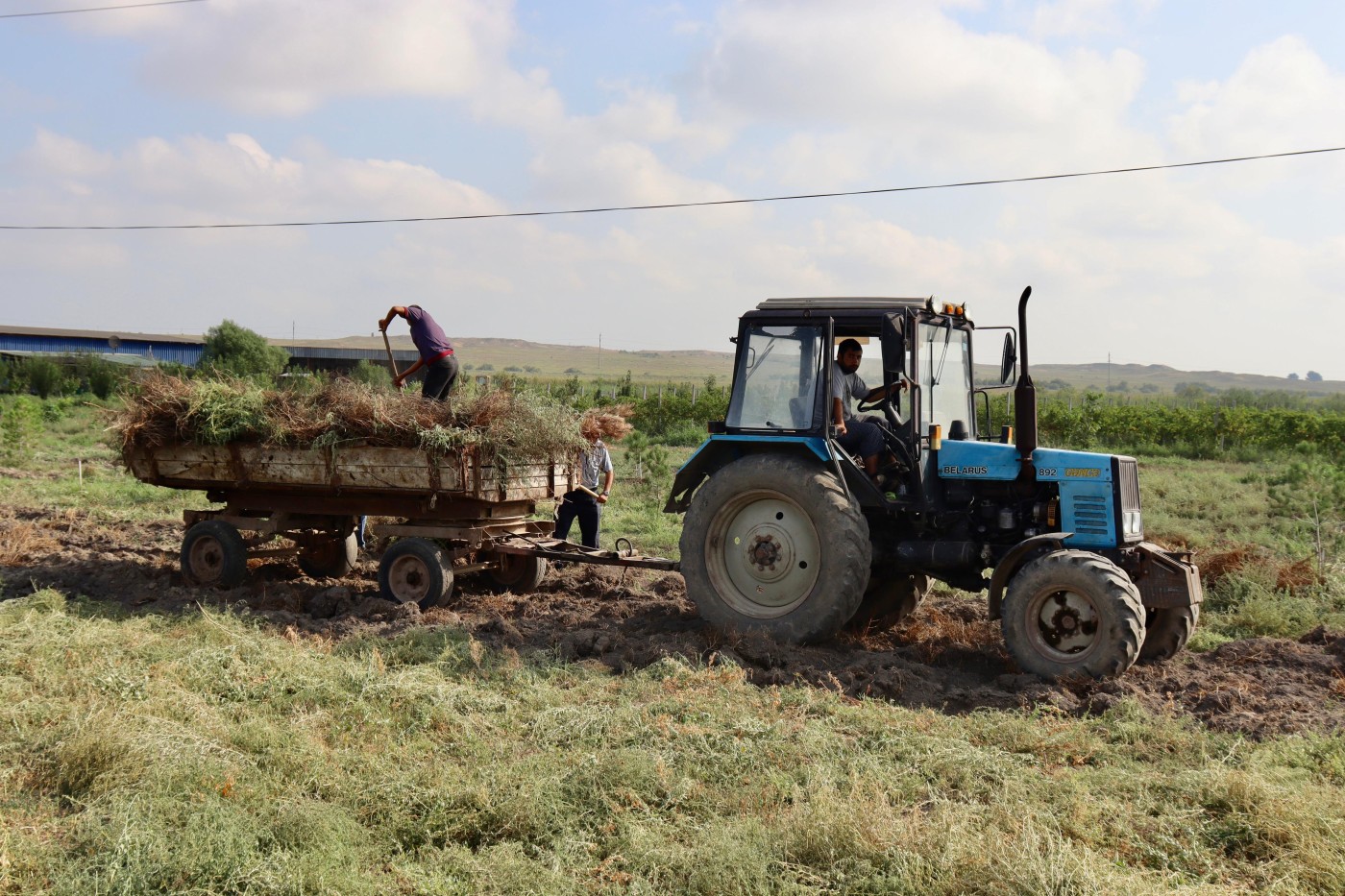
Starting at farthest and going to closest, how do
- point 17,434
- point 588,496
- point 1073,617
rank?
1. point 17,434
2. point 588,496
3. point 1073,617

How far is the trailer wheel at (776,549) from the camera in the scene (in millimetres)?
7316

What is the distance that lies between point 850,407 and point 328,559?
545 cm

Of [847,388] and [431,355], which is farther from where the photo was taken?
[431,355]

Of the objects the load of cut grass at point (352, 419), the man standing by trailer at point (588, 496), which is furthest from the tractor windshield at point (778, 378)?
the man standing by trailer at point (588, 496)

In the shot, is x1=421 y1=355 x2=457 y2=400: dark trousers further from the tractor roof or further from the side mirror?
the side mirror

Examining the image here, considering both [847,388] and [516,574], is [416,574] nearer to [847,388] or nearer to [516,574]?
[516,574]

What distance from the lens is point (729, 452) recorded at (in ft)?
26.3

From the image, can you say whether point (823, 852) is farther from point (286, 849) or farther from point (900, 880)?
point (286, 849)

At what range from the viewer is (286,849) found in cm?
427

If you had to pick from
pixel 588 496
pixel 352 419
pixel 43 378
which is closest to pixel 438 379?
pixel 352 419

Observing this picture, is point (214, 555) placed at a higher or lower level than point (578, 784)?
higher

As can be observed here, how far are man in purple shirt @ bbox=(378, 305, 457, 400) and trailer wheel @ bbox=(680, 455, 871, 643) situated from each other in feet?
9.58

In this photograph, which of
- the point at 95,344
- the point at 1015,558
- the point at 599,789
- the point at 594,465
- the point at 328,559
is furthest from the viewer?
the point at 95,344

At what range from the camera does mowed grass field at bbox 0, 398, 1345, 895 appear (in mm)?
4008
